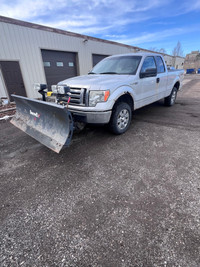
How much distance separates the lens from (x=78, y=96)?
10.6 ft

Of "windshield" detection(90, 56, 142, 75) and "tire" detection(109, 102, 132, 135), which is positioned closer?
"tire" detection(109, 102, 132, 135)

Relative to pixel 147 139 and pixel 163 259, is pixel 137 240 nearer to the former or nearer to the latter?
pixel 163 259

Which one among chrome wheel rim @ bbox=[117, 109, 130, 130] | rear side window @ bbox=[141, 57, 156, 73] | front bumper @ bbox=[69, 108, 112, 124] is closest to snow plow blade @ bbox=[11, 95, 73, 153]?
front bumper @ bbox=[69, 108, 112, 124]

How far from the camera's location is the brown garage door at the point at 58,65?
930 centimetres

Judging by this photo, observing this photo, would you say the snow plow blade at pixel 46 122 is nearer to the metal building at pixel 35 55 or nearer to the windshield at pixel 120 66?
the windshield at pixel 120 66

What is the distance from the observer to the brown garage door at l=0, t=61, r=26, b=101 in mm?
7660

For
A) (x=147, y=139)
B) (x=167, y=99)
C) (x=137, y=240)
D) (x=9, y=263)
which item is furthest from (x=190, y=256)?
(x=167, y=99)

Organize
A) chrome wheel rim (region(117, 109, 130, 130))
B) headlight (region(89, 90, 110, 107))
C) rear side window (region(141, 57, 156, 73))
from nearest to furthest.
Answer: headlight (region(89, 90, 110, 107))
chrome wheel rim (region(117, 109, 130, 130))
rear side window (region(141, 57, 156, 73))

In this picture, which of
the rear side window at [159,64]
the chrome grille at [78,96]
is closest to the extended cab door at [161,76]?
the rear side window at [159,64]

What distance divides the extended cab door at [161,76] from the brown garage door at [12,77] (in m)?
7.30

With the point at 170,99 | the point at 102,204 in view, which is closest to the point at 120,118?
the point at 102,204

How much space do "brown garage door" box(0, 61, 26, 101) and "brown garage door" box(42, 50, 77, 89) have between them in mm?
1724

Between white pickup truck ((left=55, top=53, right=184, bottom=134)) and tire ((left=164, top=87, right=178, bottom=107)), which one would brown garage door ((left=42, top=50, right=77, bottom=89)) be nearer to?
white pickup truck ((left=55, top=53, right=184, bottom=134))

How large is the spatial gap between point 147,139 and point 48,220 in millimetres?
2814
